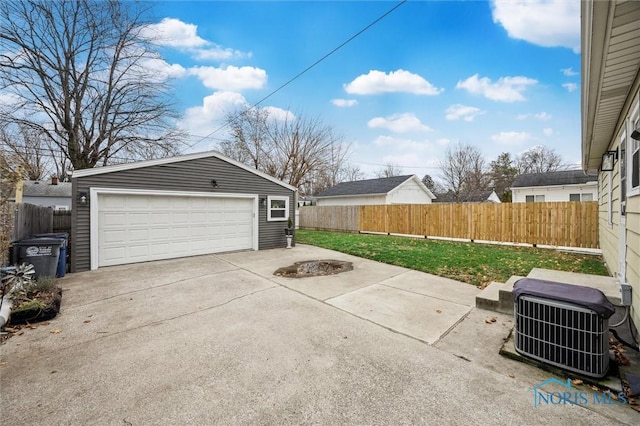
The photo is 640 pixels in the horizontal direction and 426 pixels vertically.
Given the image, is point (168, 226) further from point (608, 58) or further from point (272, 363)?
point (608, 58)

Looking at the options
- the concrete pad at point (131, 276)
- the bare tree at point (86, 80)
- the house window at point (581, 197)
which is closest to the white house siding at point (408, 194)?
the house window at point (581, 197)

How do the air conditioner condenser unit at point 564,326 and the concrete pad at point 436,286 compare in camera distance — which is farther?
the concrete pad at point 436,286

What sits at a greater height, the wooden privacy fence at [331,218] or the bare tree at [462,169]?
the bare tree at [462,169]

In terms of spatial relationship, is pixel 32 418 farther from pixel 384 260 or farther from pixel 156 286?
pixel 384 260

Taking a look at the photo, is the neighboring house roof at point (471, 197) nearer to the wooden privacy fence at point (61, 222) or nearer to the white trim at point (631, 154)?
the white trim at point (631, 154)

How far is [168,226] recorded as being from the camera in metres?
7.98

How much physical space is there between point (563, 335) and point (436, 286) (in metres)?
2.80

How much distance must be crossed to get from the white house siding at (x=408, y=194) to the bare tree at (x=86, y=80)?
14335 millimetres

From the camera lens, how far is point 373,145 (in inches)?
926

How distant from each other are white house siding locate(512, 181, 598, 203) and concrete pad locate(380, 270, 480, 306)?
17.7 meters

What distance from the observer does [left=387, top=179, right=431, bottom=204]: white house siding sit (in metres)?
19.1

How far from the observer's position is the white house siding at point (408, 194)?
1909 cm

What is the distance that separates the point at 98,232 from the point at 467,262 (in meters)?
A: 9.60

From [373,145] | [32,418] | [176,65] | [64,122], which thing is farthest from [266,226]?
[373,145]
